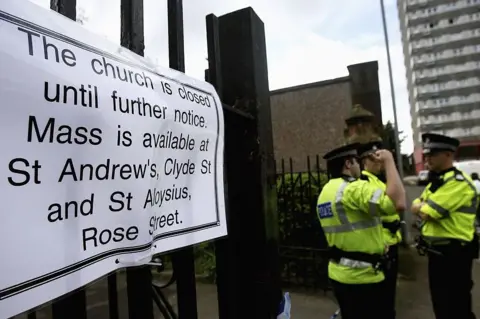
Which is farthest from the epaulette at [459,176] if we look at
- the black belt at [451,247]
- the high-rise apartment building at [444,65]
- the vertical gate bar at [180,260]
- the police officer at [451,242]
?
the high-rise apartment building at [444,65]

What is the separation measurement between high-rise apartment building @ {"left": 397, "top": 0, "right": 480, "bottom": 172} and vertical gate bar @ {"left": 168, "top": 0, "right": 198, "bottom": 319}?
5719cm

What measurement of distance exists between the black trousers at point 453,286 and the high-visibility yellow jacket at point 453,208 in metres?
0.18

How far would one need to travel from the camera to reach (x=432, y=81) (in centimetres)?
5472

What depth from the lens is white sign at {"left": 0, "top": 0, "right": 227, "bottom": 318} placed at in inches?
28.8

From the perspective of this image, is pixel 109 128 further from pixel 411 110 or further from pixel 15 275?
pixel 411 110

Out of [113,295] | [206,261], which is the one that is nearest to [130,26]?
[113,295]

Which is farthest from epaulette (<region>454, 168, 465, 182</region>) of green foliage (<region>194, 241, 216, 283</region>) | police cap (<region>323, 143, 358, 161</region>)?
green foliage (<region>194, 241, 216, 283</region>)

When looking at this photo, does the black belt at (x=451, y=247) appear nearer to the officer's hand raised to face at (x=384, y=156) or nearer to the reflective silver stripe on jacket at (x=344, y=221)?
the reflective silver stripe on jacket at (x=344, y=221)

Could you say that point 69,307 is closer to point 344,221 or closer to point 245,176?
Result: point 245,176

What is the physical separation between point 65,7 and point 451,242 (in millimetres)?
3591

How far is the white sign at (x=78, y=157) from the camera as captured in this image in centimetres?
73

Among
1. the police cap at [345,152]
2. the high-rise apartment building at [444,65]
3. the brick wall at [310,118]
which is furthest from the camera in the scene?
the high-rise apartment building at [444,65]

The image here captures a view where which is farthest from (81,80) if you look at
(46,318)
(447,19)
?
(447,19)

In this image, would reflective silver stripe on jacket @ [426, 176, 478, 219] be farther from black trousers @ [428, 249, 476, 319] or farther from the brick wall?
the brick wall
